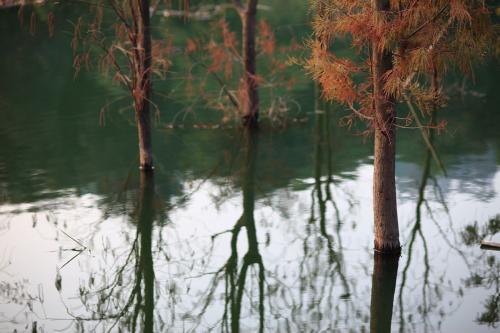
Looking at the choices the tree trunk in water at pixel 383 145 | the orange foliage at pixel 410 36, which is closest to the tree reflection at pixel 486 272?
the tree trunk in water at pixel 383 145

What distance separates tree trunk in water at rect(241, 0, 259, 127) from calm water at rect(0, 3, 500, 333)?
0.61 metres

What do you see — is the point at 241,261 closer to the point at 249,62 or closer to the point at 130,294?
the point at 130,294

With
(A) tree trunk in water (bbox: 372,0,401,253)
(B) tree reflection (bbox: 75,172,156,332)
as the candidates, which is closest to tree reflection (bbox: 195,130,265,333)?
(B) tree reflection (bbox: 75,172,156,332)

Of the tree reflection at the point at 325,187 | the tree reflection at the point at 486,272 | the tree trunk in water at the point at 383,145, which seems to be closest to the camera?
the tree reflection at the point at 486,272

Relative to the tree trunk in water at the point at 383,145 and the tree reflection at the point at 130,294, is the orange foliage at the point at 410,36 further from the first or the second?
the tree reflection at the point at 130,294

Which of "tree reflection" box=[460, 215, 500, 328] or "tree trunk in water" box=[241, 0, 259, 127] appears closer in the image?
"tree reflection" box=[460, 215, 500, 328]

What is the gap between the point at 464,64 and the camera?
917 centimetres

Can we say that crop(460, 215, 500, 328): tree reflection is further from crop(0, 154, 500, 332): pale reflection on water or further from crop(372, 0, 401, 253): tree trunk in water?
crop(372, 0, 401, 253): tree trunk in water

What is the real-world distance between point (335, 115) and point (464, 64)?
10786mm

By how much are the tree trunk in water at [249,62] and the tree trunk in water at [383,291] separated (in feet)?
26.1

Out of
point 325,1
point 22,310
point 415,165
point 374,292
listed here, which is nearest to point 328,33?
point 325,1

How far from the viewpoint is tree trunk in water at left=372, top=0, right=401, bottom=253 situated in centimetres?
948

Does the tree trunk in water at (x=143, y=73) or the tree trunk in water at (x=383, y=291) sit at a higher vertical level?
the tree trunk in water at (x=143, y=73)

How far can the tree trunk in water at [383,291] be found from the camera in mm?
8703
